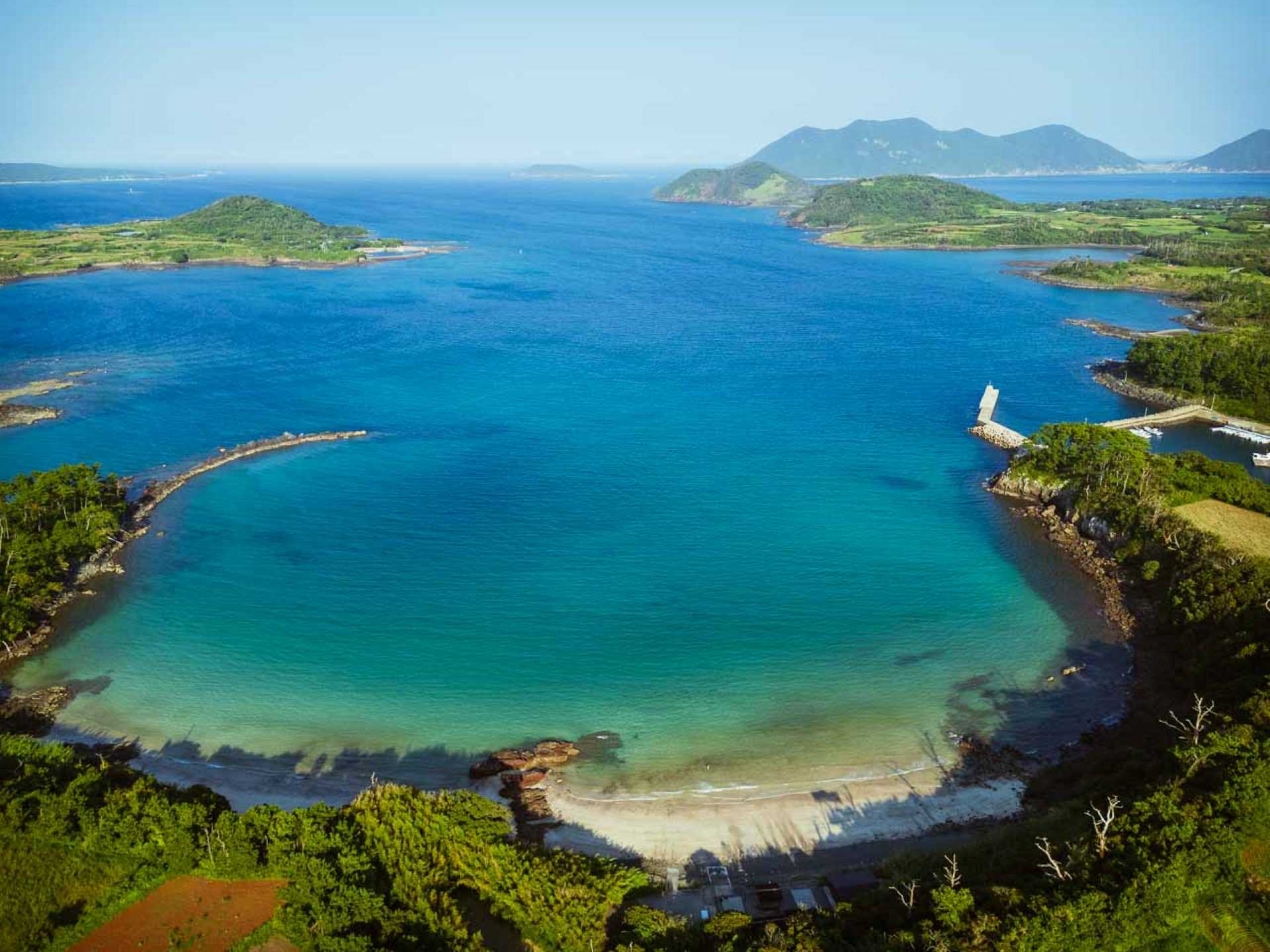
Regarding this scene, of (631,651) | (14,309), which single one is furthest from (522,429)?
(14,309)

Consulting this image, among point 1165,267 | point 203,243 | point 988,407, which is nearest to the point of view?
point 988,407

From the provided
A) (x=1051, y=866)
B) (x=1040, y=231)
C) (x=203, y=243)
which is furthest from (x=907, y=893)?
(x=1040, y=231)

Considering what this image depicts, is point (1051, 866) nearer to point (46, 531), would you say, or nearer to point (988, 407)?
point (46, 531)

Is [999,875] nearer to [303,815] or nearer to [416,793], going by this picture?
[416,793]

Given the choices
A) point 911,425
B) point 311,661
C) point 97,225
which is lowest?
point 311,661

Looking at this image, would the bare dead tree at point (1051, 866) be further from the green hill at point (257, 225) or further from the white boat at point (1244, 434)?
the green hill at point (257, 225)

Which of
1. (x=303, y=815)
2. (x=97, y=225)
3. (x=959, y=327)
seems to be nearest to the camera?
(x=303, y=815)

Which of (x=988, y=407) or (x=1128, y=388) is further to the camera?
(x=1128, y=388)
